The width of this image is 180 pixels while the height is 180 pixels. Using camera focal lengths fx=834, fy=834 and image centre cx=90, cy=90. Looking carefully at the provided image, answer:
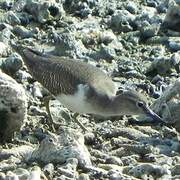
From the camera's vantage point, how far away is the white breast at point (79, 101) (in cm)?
1116

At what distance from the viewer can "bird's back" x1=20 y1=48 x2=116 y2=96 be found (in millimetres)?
11391

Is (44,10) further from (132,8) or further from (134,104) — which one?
(134,104)

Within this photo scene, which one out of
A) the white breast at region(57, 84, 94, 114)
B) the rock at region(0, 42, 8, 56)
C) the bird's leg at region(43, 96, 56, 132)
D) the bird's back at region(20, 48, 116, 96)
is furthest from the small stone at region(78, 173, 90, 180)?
the rock at region(0, 42, 8, 56)

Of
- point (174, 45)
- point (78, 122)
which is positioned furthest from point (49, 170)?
point (174, 45)

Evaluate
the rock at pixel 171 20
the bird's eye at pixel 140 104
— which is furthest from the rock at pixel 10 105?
the rock at pixel 171 20

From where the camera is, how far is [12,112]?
10.5 metres

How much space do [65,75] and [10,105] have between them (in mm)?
1358

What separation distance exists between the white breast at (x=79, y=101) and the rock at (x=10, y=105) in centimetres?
85

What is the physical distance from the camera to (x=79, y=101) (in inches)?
440

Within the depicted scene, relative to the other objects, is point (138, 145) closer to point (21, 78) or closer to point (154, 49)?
point (21, 78)

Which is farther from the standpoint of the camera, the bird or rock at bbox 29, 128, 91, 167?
the bird

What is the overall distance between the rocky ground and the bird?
1.02ft

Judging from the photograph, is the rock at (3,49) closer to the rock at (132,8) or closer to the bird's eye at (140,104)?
the rock at (132,8)

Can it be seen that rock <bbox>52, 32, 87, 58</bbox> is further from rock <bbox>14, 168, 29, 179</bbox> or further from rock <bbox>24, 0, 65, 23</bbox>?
rock <bbox>14, 168, 29, 179</bbox>
